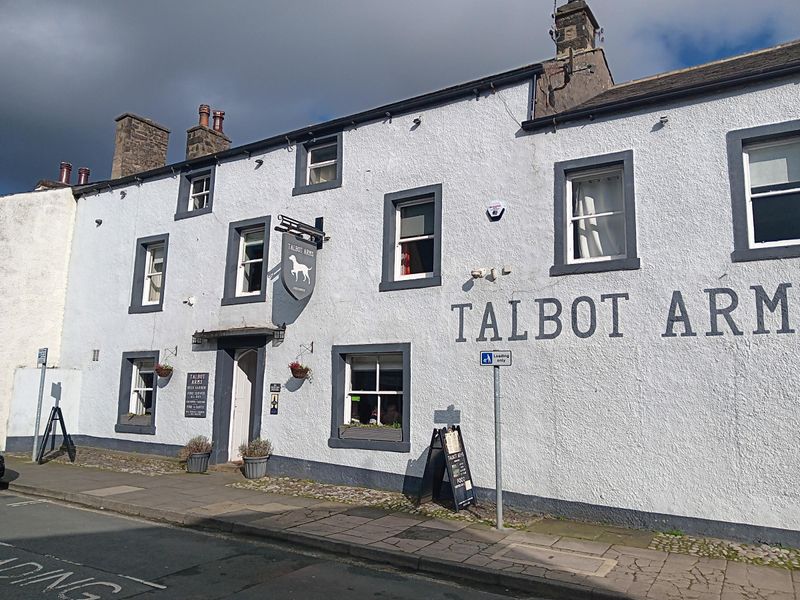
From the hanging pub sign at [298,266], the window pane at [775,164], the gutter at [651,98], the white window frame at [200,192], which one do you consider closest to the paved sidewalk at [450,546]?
the hanging pub sign at [298,266]

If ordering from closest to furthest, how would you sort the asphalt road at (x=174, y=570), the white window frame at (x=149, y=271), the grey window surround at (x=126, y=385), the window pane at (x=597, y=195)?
1. the asphalt road at (x=174, y=570)
2. the window pane at (x=597, y=195)
3. the grey window surround at (x=126, y=385)
4. the white window frame at (x=149, y=271)

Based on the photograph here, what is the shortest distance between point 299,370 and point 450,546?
539 centimetres

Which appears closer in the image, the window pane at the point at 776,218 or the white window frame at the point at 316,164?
the window pane at the point at 776,218

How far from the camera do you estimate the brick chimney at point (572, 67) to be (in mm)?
10695

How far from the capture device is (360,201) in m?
12.2

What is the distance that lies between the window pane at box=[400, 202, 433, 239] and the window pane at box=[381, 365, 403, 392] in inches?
101

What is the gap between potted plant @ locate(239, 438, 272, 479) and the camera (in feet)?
40.5

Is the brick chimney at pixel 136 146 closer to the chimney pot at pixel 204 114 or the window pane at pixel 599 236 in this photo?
the chimney pot at pixel 204 114

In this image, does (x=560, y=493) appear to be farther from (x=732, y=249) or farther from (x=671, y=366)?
(x=732, y=249)

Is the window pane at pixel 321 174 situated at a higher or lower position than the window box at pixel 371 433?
higher

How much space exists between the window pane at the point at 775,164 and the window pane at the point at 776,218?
0.26 metres

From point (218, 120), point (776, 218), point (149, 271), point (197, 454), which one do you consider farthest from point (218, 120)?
point (776, 218)

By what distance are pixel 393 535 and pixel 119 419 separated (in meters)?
10.0

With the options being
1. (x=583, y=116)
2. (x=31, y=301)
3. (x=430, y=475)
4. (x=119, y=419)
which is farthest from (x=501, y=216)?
(x=31, y=301)
